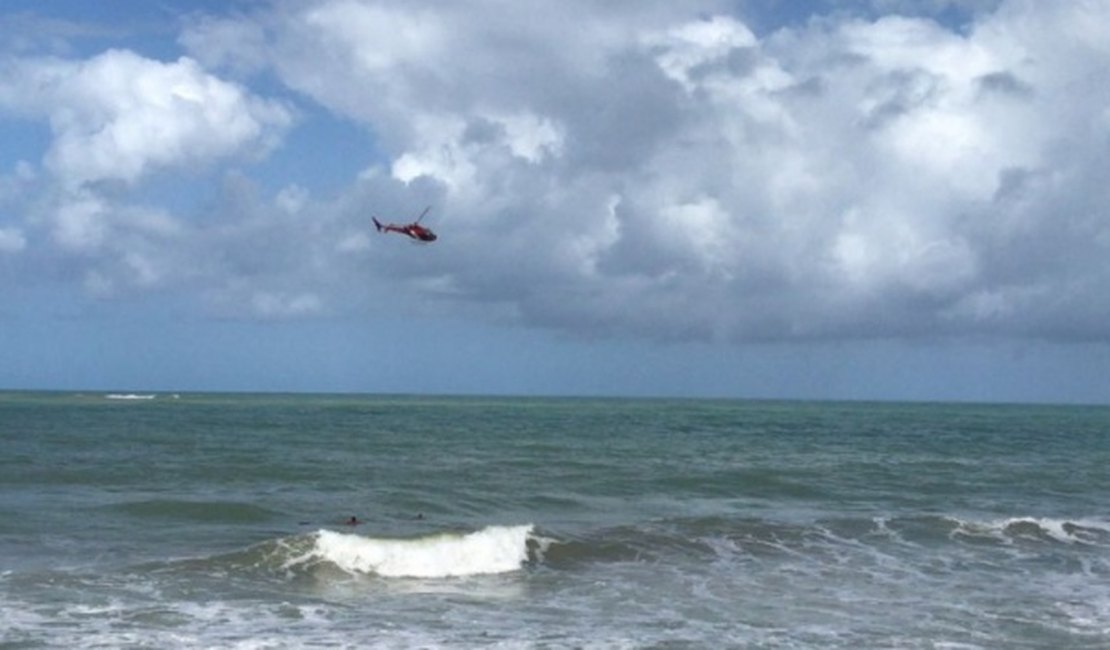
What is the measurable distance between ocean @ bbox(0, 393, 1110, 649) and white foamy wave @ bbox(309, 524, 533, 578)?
0.22ft

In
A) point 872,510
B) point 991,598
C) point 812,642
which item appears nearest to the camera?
point 812,642

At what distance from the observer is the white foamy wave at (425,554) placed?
78.8 ft

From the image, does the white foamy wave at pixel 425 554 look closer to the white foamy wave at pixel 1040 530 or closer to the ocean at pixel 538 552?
the ocean at pixel 538 552

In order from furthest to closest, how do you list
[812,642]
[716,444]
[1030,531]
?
[716,444] → [1030,531] → [812,642]

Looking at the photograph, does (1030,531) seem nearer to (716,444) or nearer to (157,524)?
(157,524)

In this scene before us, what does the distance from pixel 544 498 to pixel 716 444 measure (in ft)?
106

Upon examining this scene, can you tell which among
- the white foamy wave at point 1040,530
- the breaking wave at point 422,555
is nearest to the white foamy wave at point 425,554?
the breaking wave at point 422,555

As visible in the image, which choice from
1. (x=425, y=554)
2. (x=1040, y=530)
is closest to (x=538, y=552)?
(x=425, y=554)

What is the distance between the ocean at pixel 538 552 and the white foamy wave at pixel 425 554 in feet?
0.22

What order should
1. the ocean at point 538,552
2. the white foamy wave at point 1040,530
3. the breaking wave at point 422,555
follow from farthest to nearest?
1. the white foamy wave at point 1040,530
2. the breaking wave at point 422,555
3. the ocean at point 538,552

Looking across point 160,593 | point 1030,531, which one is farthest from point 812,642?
point 1030,531

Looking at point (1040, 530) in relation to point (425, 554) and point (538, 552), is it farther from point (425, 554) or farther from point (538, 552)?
point (425, 554)

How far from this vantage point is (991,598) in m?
21.5

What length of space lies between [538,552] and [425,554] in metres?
2.51
